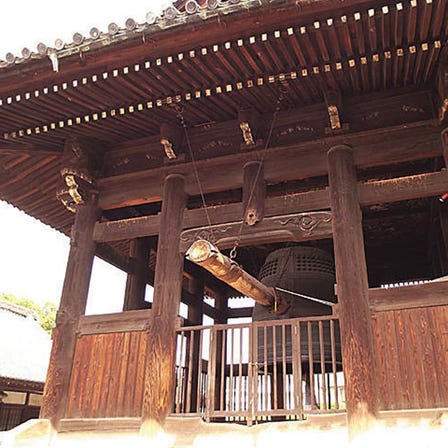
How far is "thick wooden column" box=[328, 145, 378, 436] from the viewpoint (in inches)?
196

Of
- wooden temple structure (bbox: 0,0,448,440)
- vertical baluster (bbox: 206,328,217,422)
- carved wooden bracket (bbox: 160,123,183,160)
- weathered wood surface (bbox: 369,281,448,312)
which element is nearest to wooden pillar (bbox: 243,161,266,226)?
wooden temple structure (bbox: 0,0,448,440)

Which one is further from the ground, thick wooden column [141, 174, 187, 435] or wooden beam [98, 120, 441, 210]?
wooden beam [98, 120, 441, 210]

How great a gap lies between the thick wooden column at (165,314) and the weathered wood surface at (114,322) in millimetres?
180

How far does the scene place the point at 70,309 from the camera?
6.69 m

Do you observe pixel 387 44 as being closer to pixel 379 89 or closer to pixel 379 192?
pixel 379 89

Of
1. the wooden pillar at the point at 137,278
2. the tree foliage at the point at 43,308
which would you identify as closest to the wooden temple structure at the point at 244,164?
the wooden pillar at the point at 137,278

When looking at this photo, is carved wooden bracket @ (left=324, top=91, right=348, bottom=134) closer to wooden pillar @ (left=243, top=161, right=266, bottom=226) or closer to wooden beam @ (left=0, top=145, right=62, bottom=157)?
wooden pillar @ (left=243, top=161, right=266, bottom=226)

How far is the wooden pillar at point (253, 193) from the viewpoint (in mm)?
6348

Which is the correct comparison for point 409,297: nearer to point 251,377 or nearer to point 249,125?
point 251,377

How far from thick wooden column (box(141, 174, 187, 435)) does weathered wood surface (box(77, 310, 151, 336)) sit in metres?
0.18

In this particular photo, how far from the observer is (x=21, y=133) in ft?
22.7

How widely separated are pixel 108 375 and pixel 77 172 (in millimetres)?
3006

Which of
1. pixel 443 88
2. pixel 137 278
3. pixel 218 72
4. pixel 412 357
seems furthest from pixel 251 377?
pixel 443 88

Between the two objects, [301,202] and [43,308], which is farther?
[43,308]
